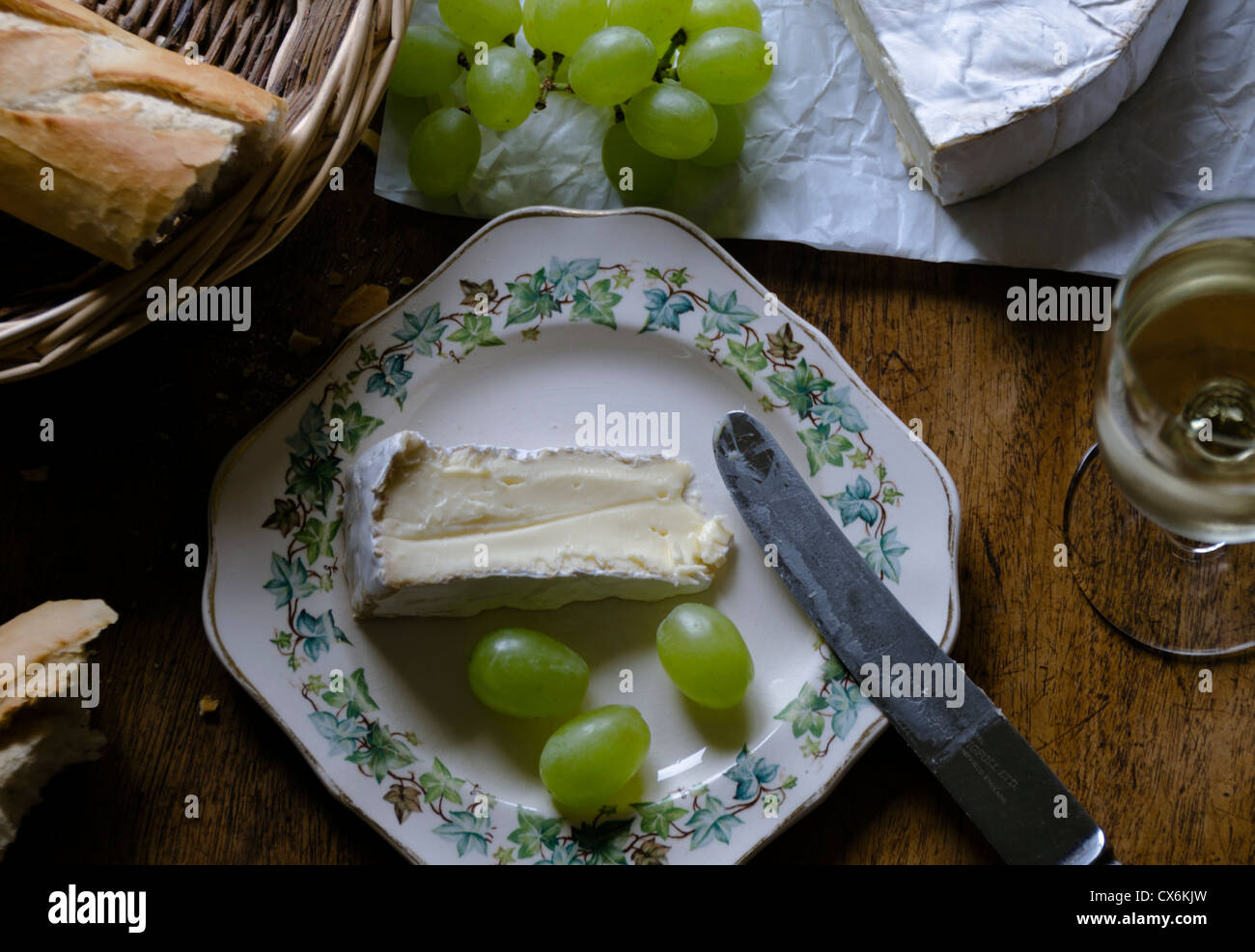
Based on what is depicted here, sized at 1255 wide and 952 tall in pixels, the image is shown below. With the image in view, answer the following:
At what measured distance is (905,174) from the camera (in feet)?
3.91

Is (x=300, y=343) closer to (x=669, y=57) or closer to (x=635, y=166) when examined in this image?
(x=635, y=166)

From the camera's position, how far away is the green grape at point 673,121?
1.07m

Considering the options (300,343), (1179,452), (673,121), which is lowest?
(300,343)

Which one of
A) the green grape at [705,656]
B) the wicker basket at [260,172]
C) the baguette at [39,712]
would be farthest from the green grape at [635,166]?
the baguette at [39,712]

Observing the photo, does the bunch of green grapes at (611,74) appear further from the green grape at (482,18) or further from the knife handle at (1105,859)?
the knife handle at (1105,859)

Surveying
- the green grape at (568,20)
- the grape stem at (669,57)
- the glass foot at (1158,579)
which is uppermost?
the green grape at (568,20)

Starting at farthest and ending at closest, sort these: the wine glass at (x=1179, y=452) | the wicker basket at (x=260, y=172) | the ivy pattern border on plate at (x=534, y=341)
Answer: the ivy pattern border on plate at (x=534, y=341)
the wicker basket at (x=260, y=172)
the wine glass at (x=1179, y=452)

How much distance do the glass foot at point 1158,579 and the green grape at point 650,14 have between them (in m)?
0.69

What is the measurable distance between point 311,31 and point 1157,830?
120cm

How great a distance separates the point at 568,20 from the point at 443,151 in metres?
0.19

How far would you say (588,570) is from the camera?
3.35 ft

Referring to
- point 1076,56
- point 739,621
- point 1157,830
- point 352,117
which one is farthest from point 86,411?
point 1157,830

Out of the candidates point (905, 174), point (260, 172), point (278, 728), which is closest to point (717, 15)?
point (905, 174)

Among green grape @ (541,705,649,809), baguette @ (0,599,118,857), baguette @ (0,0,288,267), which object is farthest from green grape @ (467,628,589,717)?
baguette @ (0,0,288,267)
